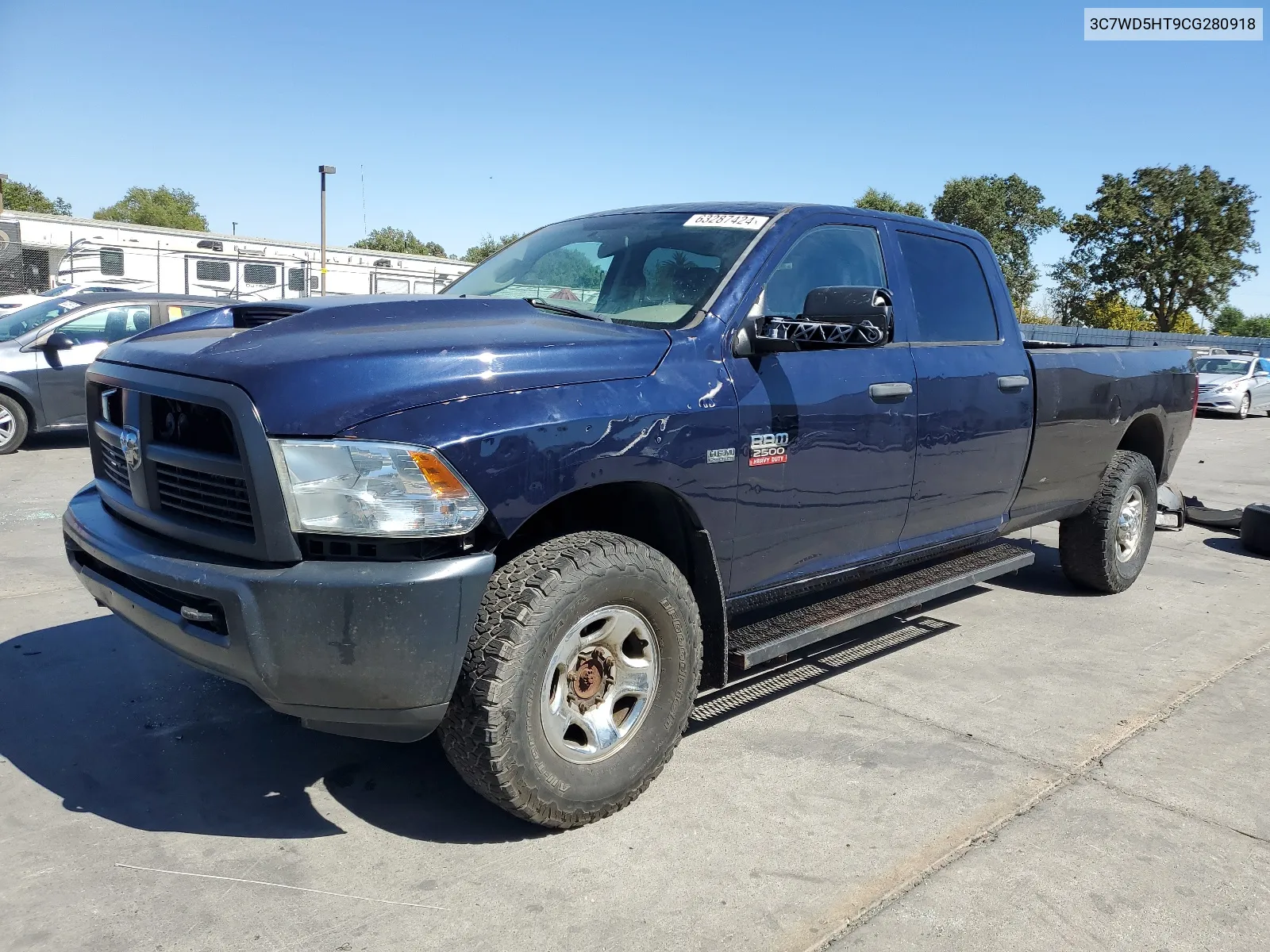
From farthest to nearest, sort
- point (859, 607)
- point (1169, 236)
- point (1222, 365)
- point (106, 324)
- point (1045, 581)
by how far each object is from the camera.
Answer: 1. point (1169, 236)
2. point (1222, 365)
3. point (106, 324)
4. point (1045, 581)
5. point (859, 607)

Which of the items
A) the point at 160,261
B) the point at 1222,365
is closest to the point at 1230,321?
the point at 1222,365

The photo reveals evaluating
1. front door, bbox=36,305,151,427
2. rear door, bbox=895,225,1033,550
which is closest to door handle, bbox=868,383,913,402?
rear door, bbox=895,225,1033,550

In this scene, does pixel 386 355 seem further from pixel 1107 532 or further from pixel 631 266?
pixel 1107 532

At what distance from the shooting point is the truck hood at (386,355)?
2.54m

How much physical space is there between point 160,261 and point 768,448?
87.3ft

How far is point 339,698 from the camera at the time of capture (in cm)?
257

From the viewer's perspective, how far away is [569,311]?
357 centimetres

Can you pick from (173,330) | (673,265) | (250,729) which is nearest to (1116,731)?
(673,265)

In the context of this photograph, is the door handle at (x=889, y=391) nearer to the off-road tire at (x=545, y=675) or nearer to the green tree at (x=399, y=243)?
the off-road tire at (x=545, y=675)

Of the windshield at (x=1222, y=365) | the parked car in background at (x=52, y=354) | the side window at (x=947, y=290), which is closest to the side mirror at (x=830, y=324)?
the side window at (x=947, y=290)

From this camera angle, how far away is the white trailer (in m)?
25.8

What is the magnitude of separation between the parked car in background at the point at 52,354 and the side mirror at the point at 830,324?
7977 mm

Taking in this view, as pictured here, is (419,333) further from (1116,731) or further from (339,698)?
(1116,731)

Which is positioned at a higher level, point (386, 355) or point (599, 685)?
point (386, 355)
